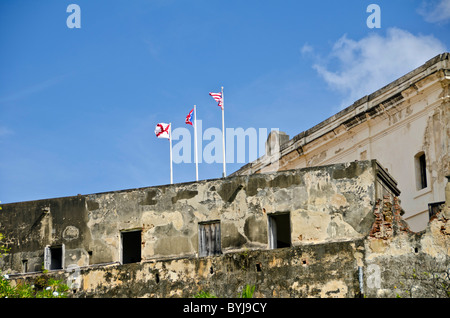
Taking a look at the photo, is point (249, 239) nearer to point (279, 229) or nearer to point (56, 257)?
point (279, 229)

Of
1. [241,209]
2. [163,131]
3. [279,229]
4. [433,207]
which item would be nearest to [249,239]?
[241,209]

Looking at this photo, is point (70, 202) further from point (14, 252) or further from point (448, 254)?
point (448, 254)

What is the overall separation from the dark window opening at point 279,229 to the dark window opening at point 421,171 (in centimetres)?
553

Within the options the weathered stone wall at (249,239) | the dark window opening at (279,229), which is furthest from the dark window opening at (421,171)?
the weathered stone wall at (249,239)

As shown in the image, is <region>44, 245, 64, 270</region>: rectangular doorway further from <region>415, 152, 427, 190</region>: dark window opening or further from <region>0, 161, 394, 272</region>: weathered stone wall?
<region>415, 152, 427, 190</region>: dark window opening

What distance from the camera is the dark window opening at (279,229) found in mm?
28750

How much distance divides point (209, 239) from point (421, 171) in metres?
9.26

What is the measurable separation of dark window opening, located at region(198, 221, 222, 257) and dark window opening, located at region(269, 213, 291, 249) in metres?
1.37

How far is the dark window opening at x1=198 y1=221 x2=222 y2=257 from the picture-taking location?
2908cm

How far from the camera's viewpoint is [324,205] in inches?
1113
